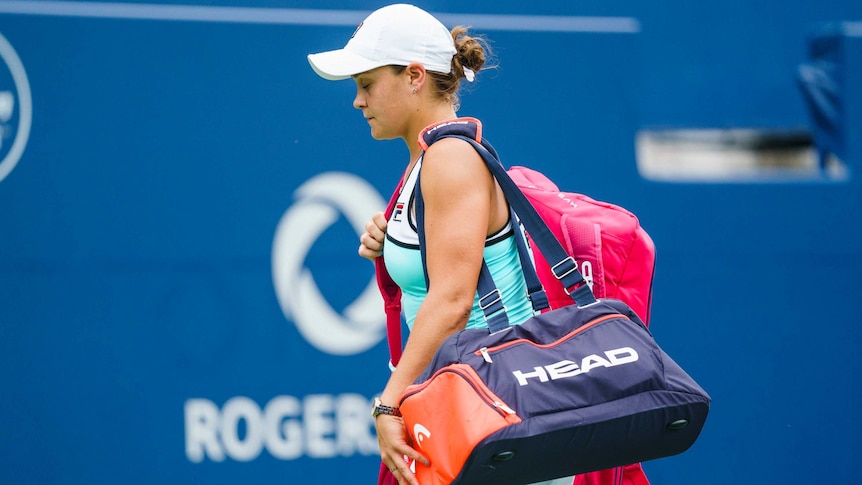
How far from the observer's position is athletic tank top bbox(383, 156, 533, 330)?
2105 millimetres

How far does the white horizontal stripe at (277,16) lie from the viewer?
3502 mm

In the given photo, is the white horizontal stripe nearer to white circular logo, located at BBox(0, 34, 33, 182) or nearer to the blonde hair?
white circular logo, located at BBox(0, 34, 33, 182)

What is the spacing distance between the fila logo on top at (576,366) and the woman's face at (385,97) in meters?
0.64

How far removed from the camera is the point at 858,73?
435 centimetres

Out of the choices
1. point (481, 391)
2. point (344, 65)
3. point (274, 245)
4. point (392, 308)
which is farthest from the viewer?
point (274, 245)

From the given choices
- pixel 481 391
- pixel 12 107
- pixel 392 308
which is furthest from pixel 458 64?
pixel 12 107

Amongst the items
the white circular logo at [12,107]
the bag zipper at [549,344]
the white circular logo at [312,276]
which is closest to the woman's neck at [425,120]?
the bag zipper at [549,344]

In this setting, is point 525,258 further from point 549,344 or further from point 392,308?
point 392,308

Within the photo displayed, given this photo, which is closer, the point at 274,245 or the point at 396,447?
the point at 396,447

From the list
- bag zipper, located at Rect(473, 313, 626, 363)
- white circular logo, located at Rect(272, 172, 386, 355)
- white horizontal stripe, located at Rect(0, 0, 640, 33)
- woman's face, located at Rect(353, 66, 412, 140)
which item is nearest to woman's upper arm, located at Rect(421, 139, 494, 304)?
bag zipper, located at Rect(473, 313, 626, 363)

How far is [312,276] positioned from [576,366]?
193 cm

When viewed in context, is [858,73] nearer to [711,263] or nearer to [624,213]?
[711,263]

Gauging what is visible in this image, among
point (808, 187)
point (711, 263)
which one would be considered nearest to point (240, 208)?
point (711, 263)

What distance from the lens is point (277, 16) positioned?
3.73m
